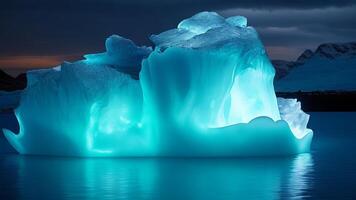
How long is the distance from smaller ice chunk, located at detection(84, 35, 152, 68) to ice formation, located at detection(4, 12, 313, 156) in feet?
2.64

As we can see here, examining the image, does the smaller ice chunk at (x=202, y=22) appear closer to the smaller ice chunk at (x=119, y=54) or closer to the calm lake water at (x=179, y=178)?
the smaller ice chunk at (x=119, y=54)

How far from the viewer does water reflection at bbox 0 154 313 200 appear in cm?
1473

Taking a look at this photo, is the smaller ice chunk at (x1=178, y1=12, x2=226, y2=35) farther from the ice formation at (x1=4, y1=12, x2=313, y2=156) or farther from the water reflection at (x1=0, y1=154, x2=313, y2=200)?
the water reflection at (x1=0, y1=154, x2=313, y2=200)

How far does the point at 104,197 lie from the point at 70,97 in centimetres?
741

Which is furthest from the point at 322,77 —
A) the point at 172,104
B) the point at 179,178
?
the point at 179,178

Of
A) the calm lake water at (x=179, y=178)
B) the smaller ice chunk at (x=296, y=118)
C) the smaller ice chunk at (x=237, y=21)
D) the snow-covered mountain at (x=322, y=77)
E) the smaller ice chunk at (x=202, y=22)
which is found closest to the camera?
the calm lake water at (x=179, y=178)

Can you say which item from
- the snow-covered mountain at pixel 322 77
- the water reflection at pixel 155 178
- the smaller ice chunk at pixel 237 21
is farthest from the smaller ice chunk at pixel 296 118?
the snow-covered mountain at pixel 322 77

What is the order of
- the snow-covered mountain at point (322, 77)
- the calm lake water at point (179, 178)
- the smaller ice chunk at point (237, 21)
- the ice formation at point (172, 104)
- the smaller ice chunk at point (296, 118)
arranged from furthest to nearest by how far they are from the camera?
the snow-covered mountain at point (322, 77)
the smaller ice chunk at point (296, 118)
the smaller ice chunk at point (237, 21)
the ice formation at point (172, 104)
the calm lake water at point (179, 178)

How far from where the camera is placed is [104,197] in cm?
1423

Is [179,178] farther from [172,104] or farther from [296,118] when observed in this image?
[296,118]

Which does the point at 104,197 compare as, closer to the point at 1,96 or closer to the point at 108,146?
the point at 108,146

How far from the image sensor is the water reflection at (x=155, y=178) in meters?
14.7

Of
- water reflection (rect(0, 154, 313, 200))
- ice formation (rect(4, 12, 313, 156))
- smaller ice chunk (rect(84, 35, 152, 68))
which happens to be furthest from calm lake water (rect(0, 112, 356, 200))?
smaller ice chunk (rect(84, 35, 152, 68))

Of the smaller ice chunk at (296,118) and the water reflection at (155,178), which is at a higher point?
the smaller ice chunk at (296,118)
